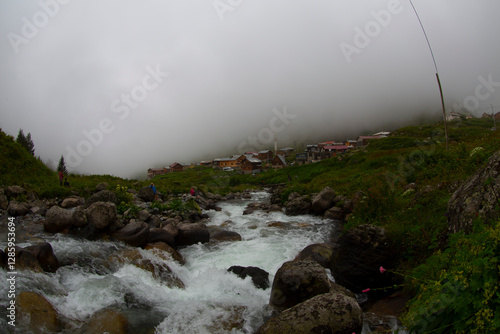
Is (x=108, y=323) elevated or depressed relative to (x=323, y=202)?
elevated

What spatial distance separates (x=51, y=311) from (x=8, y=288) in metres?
1.21

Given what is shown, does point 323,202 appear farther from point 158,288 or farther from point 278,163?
point 278,163

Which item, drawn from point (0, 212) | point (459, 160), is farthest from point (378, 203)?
point (0, 212)

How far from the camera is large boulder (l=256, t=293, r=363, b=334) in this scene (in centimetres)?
509

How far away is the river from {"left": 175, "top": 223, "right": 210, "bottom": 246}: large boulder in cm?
75

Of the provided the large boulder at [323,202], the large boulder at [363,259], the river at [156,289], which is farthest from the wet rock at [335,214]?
the large boulder at [363,259]

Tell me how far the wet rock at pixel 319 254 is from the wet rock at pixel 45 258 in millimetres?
8716

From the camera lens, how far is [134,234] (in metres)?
11.3

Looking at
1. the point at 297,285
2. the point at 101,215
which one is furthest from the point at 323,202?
the point at 101,215

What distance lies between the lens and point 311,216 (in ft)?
67.2

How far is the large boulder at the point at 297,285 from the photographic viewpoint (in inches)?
273

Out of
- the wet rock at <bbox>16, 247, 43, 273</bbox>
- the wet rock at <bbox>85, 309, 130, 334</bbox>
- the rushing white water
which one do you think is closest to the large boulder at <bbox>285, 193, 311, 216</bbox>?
the rushing white water

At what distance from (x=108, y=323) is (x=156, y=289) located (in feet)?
7.15

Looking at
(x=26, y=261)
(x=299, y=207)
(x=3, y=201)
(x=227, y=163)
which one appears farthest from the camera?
(x=227, y=163)
